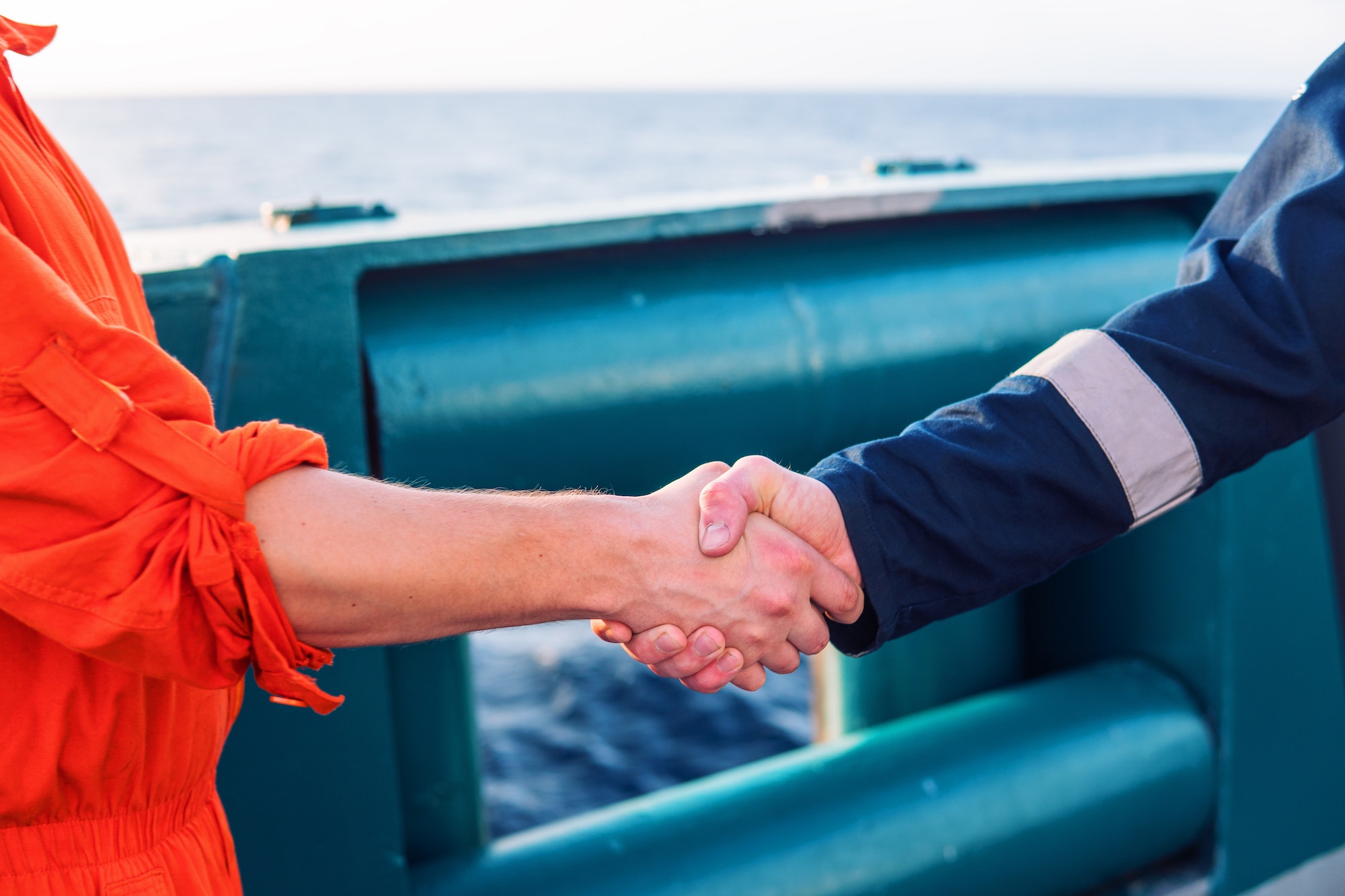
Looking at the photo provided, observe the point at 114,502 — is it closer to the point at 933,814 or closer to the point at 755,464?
the point at 755,464

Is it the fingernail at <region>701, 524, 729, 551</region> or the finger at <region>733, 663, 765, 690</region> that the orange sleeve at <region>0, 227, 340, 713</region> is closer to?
the fingernail at <region>701, 524, 729, 551</region>

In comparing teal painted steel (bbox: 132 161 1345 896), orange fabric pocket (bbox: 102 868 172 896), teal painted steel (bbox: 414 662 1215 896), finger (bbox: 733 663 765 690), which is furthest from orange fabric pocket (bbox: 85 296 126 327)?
teal painted steel (bbox: 414 662 1215 896)

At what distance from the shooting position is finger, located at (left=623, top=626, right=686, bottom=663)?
1354 millimetres

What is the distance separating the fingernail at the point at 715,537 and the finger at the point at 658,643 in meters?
0.11

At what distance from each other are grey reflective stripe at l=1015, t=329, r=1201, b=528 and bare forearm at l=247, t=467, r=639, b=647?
577 mm

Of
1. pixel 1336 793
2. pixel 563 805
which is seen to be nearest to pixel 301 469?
pixel 1336 793

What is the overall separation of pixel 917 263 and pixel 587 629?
4919 millimetres

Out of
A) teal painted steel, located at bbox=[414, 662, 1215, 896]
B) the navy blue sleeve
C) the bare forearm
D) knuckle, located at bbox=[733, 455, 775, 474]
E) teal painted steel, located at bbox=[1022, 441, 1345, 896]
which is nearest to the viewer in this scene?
the bare forearm

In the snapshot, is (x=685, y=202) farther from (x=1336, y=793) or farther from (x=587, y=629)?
(x=587, y=629)

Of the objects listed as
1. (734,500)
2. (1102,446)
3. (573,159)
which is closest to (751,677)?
(734,500)

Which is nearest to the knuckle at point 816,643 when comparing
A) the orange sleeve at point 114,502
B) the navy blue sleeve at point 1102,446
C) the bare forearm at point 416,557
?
the navy blue sleeve at point 1102,446

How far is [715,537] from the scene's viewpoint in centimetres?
134

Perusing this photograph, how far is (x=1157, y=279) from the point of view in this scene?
194 cm

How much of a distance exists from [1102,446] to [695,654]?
53 cm
